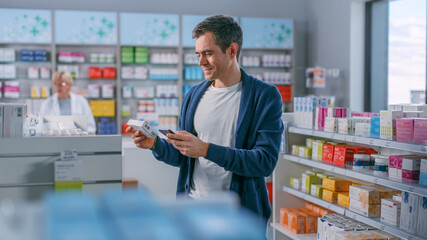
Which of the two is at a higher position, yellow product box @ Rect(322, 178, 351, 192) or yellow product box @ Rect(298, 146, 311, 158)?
yellow product box @ Rect(298, 146, 311, 158)

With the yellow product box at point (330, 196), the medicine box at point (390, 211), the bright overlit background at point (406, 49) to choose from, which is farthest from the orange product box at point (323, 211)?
the bright overlit background at point (406, 49)

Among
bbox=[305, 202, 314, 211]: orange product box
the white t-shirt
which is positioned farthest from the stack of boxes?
the white t-shirt

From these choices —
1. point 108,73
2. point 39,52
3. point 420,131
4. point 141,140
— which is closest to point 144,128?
point 141,140

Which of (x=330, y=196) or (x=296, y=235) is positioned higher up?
(x=330, y=196)

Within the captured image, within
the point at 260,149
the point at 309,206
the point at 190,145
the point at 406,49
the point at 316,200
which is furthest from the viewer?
the point at 406,49

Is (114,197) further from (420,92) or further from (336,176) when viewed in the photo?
(420,92)

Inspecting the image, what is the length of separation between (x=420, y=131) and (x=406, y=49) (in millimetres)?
4726

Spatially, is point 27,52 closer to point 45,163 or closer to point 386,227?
point 45,163

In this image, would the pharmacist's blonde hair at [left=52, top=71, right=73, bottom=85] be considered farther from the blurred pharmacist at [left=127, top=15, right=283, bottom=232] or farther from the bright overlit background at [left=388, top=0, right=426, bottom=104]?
the bright overlit background at [left=388, top=0, right=426, bottom=104]

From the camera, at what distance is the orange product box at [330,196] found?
4.12 metres

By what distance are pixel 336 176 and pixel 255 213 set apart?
2549 mm

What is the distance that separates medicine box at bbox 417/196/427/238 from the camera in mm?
3041

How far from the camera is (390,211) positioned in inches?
134

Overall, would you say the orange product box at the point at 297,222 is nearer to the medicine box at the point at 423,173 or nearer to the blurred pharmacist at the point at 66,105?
the medicine box at the point at 423,173
